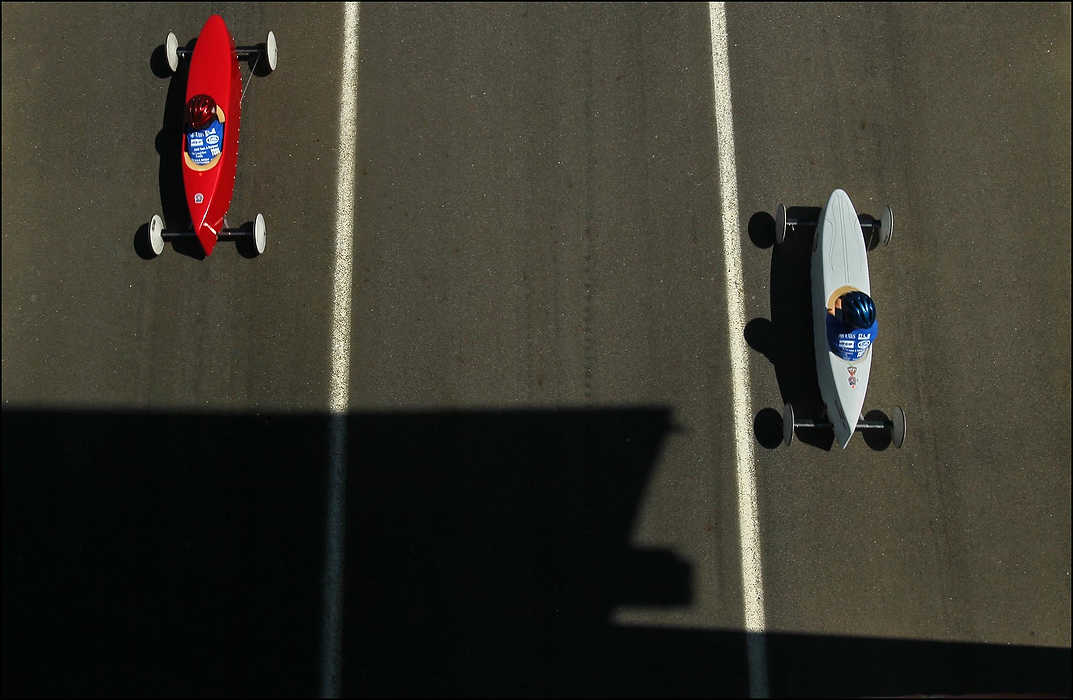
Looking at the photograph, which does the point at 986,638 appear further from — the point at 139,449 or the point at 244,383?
the point at 139,449

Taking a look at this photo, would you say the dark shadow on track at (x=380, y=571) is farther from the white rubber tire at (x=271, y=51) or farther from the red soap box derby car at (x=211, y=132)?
the white rubber tire at (x=271, y=51)

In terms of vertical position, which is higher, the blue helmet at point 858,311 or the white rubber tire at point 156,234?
the white rubber tire at point 156,234

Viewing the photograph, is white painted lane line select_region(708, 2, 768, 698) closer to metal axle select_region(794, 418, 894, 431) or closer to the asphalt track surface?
the asphalt track surface

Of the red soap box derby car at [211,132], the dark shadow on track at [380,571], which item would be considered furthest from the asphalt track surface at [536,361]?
the red soap box derby car at [211,132]

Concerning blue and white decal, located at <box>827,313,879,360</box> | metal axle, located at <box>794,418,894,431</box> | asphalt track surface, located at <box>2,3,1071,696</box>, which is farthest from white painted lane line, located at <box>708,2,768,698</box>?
blue and white decal, located at <box>827,313,879,360</box>

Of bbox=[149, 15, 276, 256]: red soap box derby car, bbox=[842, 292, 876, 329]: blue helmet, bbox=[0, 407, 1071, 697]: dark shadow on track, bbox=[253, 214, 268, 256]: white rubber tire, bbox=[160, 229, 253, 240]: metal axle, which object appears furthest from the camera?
bbox=[160, 229, 253, 240]: metal axle
